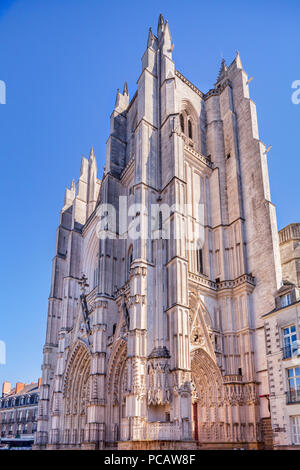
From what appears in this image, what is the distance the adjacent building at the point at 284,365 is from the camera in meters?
17.6

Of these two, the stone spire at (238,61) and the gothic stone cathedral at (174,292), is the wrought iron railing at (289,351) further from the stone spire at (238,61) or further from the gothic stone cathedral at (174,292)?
the stone spire at (238,61)

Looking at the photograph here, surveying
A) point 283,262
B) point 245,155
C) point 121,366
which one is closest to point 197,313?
point 121,366

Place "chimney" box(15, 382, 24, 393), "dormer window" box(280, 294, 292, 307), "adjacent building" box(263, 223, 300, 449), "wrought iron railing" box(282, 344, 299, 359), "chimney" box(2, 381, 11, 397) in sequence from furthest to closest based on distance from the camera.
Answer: "chimney" box(2, 381, 11, 397), "chimney" box(15, 382, 24, 393), "dormer window" box(280, 294, 292, 307), "wrought iron railing" box(282, 344, 299, 359), "adjacent building" box(263, 223, 300, 449)

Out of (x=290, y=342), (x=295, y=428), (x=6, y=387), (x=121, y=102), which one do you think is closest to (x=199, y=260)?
(x=290, y=342)

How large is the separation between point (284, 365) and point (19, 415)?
42.5 m

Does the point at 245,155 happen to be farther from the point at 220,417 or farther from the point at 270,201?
the point at 220,417

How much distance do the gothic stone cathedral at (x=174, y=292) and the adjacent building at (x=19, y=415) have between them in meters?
19.1

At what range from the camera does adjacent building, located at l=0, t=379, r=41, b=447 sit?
156ft

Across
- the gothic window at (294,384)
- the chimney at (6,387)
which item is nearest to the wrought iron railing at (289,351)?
the gothic window at (294,384)

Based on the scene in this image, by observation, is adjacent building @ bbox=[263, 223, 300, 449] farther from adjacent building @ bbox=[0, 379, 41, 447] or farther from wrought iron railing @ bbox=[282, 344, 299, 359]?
adjacent building @ bbox=[0, 379, 41, 447]

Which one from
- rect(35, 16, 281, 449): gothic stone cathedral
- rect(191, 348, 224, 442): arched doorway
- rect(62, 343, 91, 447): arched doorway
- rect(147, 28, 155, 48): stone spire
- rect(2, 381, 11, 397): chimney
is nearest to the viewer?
rect(35, 16, 281, 449): gothic stone cathedral

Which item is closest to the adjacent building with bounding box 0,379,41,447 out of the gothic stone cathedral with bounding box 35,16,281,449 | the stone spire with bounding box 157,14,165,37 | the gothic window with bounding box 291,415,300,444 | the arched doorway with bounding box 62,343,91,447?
the gothic stone cathedral with bounding box 35,16,281,449

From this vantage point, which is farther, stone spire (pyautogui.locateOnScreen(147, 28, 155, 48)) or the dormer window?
stone spire (pyautogui.locateOnScreen(147, 28, 155, 48))

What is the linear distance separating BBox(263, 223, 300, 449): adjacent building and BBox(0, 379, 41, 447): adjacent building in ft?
114
